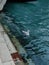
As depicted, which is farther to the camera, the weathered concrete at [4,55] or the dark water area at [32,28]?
the dark water area at [32,28]

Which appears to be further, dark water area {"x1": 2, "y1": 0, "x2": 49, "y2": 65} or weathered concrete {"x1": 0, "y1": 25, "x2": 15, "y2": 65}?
dark water area {"x1": 2, "y1": 0, "x2": 49, "y2": 65}

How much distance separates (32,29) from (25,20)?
5.36 ft

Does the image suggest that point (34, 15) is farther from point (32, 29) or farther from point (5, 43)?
point (5, 43)

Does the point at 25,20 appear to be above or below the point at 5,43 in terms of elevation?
below

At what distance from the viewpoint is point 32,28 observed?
9539 millimetres

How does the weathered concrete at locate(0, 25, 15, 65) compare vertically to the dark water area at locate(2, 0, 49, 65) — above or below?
above

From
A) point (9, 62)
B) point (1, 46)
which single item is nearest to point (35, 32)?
point (1, 46)

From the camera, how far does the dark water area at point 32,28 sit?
6.92 meters

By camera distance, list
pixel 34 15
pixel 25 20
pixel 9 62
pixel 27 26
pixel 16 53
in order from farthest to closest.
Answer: pixel 34 15
pixel 25 20
pixel 27 26
pixel 16 53
pixel 9 62

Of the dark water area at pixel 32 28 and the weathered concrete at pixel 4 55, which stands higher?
the weathered concrete at pixel 4 55

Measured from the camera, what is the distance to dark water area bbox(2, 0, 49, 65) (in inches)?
273

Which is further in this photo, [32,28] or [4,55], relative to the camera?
[32,28]

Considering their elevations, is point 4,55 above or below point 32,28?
above

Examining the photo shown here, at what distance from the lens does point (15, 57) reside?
5.90 m
